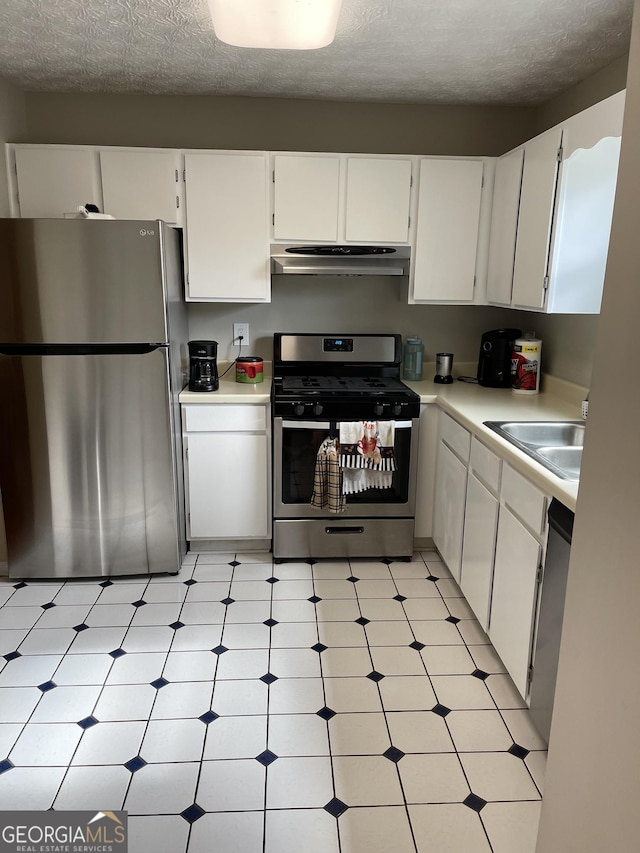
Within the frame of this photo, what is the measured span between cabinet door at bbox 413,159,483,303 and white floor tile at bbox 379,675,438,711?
1944 millimetres

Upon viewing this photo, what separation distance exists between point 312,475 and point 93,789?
171cm

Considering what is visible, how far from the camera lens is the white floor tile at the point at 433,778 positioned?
1.79 metres

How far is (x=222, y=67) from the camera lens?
2807 mm

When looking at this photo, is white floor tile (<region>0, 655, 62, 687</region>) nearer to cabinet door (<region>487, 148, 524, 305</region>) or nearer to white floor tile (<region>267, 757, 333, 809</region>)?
white floor tile (<region>267, 757, 333, 809</region>)

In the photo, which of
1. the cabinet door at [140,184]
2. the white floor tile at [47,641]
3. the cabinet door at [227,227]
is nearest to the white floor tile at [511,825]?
the white floor tile at [47,641]

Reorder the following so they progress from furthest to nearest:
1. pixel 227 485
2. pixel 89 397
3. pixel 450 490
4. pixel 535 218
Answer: pixel 227 485 → pixel 450 490 → pixel 89 397 → pixel 535 218

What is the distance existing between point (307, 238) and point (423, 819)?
8.49 feet

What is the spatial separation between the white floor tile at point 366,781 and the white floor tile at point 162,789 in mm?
438

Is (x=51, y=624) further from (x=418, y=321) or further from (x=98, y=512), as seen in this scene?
(x=418, y=321)

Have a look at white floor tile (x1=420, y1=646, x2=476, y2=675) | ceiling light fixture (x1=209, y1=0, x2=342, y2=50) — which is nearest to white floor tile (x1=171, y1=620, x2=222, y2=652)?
white floor tile (x1=420, y1=646, x2=476, y2=675)

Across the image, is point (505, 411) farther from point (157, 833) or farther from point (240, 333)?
point (157, 833)

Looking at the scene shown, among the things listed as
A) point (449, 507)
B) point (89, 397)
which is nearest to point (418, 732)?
point (449, 507)

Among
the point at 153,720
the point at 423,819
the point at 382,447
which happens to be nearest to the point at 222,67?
the point at 382,447

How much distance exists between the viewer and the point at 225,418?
3.11m
